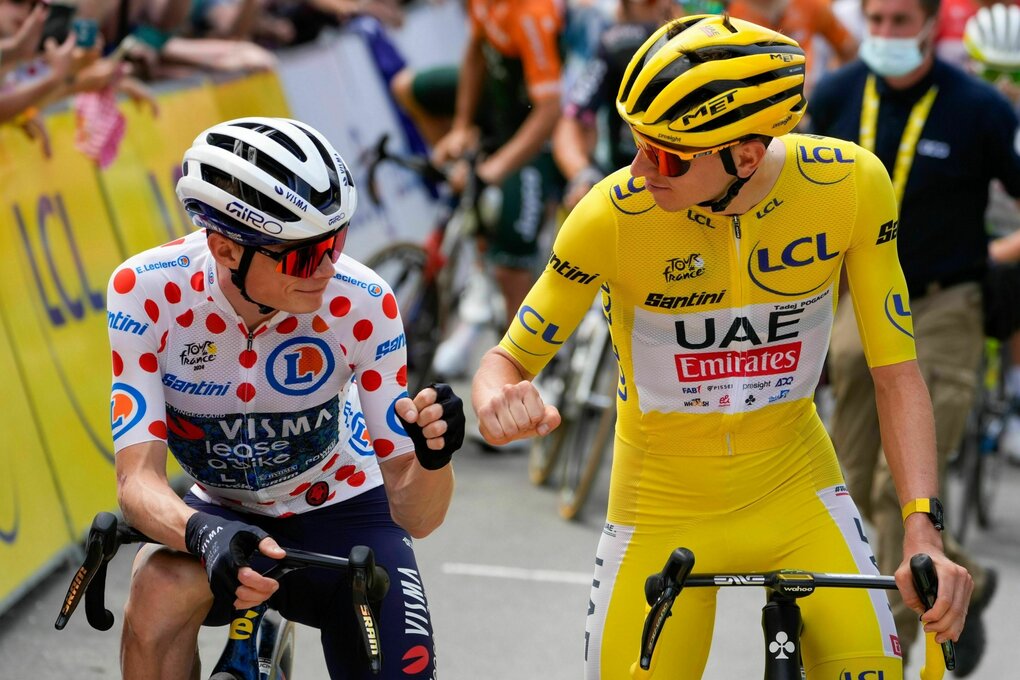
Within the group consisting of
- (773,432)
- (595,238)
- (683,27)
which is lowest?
(773,432)

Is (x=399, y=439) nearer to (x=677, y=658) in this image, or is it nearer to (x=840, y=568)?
(x=677, y=658)

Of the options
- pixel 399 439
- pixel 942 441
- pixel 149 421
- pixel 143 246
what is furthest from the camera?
pixel 143 246

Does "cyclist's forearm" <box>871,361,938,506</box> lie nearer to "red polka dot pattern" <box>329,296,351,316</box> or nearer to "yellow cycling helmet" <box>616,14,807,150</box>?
"yellow cycling helmet" <box>616,14,807,150</box>

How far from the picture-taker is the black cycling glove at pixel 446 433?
322cm

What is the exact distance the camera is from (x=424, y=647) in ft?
11.8

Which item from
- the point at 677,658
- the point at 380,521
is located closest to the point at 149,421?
the point at 380,521

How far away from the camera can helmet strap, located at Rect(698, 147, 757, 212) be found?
11.3ft

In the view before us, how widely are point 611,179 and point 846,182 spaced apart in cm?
56

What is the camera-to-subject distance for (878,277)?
3617 millimetres

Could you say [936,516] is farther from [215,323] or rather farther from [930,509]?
[215,323]

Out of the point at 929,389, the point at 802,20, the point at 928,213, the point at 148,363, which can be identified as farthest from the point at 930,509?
the point at 802,20

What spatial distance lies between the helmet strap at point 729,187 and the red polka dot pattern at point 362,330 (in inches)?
33.3

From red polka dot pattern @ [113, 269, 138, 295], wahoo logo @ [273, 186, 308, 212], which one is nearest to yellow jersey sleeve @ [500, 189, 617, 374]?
wahoo logo @ [273, 186, 308, 212]

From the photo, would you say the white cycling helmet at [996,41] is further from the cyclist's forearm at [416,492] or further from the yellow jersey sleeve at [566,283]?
the cyclist's forearm at [416,492]
